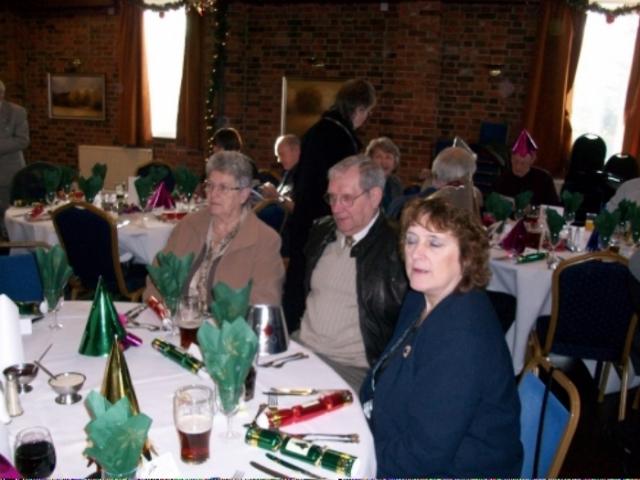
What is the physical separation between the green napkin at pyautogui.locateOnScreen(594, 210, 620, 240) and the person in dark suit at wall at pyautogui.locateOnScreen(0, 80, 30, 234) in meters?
4.81

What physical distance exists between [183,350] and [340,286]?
72cm

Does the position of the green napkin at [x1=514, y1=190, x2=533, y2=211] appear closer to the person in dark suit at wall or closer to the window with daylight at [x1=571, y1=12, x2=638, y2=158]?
the window with daylight at [x1=571, y1=12, x2=638, y2=158]

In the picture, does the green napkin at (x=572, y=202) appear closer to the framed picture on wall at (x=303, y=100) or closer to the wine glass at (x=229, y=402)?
the wine glass at (x=229, y=402)

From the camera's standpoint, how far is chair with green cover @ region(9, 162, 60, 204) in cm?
470

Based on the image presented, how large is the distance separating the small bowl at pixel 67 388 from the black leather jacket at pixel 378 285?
41.4 inches

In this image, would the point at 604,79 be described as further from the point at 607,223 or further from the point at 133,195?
the point at 133,195

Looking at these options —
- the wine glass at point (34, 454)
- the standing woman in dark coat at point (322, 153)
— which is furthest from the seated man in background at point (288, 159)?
the wine glass at point (34, 454)

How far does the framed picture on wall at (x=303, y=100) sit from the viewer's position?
7121 mm

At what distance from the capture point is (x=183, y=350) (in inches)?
75.4

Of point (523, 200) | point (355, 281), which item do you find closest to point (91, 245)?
point (355, 281)

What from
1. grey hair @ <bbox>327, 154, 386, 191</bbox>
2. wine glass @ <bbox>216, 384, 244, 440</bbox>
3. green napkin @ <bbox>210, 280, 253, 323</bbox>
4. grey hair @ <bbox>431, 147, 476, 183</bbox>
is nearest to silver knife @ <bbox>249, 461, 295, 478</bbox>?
wine glass @ <bbox>216, 384, 244, 440</bbox>

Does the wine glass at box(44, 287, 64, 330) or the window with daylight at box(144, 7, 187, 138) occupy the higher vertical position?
the window with daylight at box(144, 7, 187, 138)

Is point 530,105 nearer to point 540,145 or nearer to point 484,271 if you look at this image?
point 540,145

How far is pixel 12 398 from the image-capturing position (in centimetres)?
154
